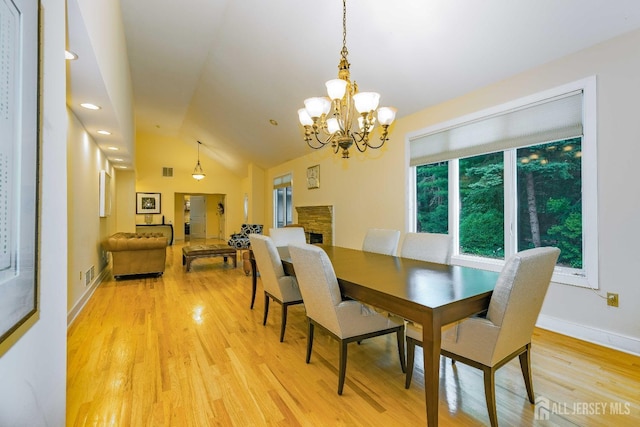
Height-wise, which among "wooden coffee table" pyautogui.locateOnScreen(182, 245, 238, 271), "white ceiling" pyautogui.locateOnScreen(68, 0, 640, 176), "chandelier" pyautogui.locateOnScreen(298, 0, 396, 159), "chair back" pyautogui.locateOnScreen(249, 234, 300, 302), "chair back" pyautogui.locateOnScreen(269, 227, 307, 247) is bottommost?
"wooden coffee table" pyautogui.locateOnScreen(182, 245, 238, 271)

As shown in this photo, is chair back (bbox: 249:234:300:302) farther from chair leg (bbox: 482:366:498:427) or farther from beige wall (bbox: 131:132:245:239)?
beige wall (bbox: 131:132:245:239)

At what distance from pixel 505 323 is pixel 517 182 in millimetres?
2222

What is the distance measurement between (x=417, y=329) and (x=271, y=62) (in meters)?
3.79

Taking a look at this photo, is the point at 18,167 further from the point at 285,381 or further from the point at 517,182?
the point at 517,182

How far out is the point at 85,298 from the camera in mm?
3832

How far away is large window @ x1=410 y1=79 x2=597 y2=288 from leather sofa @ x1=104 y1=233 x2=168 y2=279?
4272 millimetres

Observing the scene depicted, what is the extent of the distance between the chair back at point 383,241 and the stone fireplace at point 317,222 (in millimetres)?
2633

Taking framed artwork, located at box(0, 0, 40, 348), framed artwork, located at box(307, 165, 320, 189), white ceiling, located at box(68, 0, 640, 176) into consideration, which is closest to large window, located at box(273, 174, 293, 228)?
framed artwork, located at box(307, 165, 320, 189)

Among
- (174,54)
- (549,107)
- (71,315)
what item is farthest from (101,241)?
(549,107)

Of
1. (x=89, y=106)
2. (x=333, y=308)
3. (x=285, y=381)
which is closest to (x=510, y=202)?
(x=333, y=308)

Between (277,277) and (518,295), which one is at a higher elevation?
(518,295)

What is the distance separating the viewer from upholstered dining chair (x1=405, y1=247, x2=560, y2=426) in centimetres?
147

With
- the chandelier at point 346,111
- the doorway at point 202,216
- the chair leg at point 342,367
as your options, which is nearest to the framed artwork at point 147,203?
the doorway at point 202,216

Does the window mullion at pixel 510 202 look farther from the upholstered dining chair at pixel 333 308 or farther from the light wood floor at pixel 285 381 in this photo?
the upholstered dining chair at pixel 333 308
